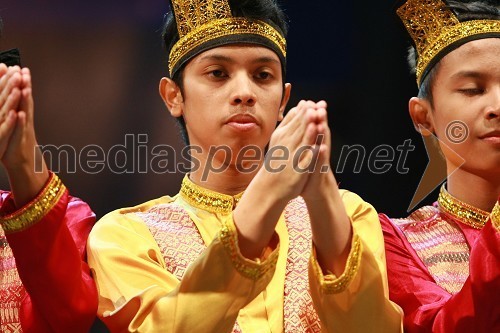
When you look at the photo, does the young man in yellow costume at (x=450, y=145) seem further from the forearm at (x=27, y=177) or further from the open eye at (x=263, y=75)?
the forearm at (x=27, y=177)

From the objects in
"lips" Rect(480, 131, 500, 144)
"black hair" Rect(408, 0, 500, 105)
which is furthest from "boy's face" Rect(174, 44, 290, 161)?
"lips" Rect(480, 131, 500, 144)

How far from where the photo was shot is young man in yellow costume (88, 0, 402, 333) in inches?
87.9

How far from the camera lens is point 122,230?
2650 millimetres

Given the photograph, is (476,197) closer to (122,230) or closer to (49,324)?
(122,230)

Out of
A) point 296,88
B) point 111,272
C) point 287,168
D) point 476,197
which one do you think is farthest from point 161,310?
point 296,88

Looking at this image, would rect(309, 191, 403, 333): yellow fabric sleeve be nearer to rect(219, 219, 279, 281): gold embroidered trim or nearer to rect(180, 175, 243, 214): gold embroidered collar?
rect(219, 219, 279, 281): gold embroidered trim

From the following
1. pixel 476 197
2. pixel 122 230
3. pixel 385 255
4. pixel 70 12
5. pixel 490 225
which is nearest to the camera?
pixel 490 225

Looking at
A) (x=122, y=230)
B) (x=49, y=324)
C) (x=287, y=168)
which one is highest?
(x=287, y=168)

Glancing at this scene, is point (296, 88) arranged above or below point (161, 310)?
above

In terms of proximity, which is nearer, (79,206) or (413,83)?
(79,206)

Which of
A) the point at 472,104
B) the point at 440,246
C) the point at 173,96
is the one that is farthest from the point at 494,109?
the point at 173,96

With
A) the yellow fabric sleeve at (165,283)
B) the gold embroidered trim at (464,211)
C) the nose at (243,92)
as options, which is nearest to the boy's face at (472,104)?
the gold embroidered trim at (464,211)

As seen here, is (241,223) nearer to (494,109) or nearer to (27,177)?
(27,177)

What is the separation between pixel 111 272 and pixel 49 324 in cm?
21
